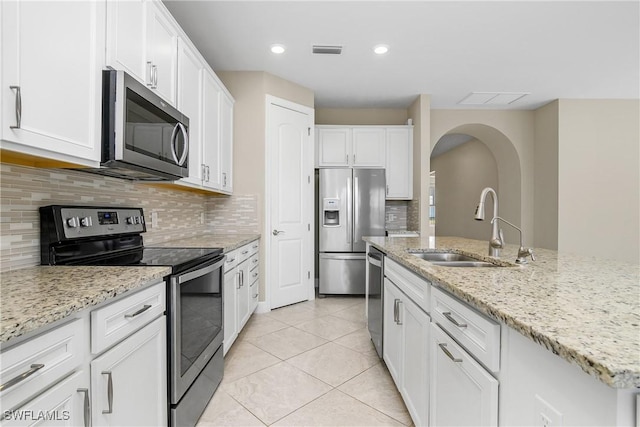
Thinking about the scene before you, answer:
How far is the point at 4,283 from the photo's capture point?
39.3 inches

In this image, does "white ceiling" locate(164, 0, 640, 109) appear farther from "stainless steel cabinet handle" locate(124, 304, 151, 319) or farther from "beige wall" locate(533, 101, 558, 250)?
"stainless steel cabinet handle" locate(124, 304, 151, 319)

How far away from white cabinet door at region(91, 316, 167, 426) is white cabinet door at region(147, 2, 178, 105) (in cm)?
133

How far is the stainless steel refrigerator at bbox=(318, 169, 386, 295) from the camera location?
4.01 m

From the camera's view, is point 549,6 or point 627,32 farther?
point 627,32

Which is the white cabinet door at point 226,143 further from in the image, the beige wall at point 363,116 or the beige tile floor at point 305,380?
the beige wall at point 363,116

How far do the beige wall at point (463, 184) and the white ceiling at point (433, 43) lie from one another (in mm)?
2263

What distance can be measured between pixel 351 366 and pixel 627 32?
147 inches

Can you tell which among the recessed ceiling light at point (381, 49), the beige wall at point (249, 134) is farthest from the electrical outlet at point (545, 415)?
the recessed ceiling light at point (381, 49)

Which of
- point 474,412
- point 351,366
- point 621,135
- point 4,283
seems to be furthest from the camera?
point 621,135

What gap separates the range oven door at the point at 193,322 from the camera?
4.35 ft

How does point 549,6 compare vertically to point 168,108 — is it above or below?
above

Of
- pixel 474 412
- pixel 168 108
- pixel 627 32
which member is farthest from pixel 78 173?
pixel 627 32

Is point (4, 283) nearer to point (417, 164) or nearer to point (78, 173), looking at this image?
point (78, 173)

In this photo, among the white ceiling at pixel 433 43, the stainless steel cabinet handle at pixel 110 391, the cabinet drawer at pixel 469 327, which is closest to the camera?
the cabinet drawer at pixel 469 327
